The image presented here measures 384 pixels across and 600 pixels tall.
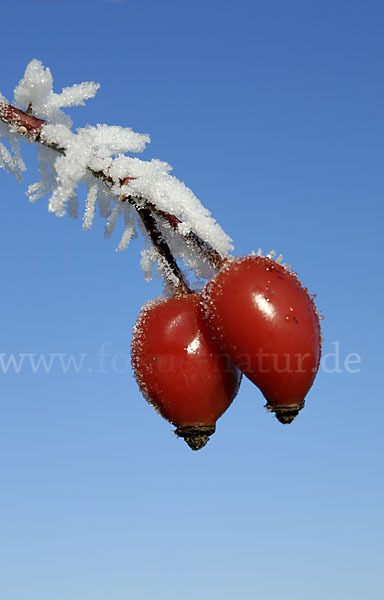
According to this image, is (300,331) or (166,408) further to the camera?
(166,408)

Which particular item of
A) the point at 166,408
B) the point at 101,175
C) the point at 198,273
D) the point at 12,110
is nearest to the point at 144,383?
the point at 166,408

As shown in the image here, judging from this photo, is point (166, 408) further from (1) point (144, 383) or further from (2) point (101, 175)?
(2) point (101, 175)

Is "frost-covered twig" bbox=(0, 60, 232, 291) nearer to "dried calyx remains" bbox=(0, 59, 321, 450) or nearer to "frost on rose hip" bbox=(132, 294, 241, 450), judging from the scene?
"dried calyx remains" bbox=(0, 59, 321, 450)

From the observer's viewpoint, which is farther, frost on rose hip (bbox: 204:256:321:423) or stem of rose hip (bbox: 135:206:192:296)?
stem of rose hip (bbox: 135:206:192:296)

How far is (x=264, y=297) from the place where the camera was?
2.03 metres

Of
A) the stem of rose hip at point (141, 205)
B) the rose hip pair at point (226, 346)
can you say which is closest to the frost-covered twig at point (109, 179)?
the stem of rose hip at point (141, 205)

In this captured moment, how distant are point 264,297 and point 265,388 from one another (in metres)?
0.22

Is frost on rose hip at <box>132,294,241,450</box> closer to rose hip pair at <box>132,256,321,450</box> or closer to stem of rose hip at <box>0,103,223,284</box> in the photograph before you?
rose hip pair at <box>132,256,321,450</box>

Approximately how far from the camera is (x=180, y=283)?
232 centimetres

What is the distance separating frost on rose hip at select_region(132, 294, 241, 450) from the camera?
7.09 feet

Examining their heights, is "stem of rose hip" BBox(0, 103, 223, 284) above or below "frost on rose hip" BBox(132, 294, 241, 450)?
above

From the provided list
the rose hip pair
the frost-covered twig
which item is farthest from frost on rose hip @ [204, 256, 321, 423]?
the frost-covered twig

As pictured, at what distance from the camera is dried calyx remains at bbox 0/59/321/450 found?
2.03 meters

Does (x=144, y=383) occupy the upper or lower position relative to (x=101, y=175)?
lower
